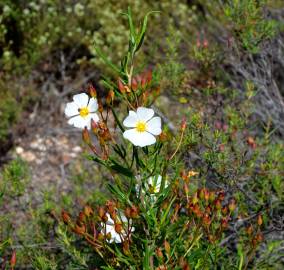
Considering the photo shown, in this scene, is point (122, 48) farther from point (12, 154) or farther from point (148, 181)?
point (148, 181)

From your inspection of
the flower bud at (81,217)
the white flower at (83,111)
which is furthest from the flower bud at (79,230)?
the white flower at (83,111)

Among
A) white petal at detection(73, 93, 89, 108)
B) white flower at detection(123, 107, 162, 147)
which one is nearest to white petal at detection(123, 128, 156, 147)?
white flower at detection(123, 107, 162, 147)

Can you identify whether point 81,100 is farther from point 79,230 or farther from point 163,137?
point 79,230

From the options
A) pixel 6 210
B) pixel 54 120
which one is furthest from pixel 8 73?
pixel 6 210

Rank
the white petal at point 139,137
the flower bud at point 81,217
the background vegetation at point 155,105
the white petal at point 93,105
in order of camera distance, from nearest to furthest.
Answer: the white petal at point 139,137
the white petal at point 93,105
the flower bud at point 81,217
the background vegetation at point 155,105

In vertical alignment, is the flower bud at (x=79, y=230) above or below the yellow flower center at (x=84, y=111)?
below

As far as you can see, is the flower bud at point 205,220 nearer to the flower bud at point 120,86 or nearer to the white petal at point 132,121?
the white petal at point 132,121
